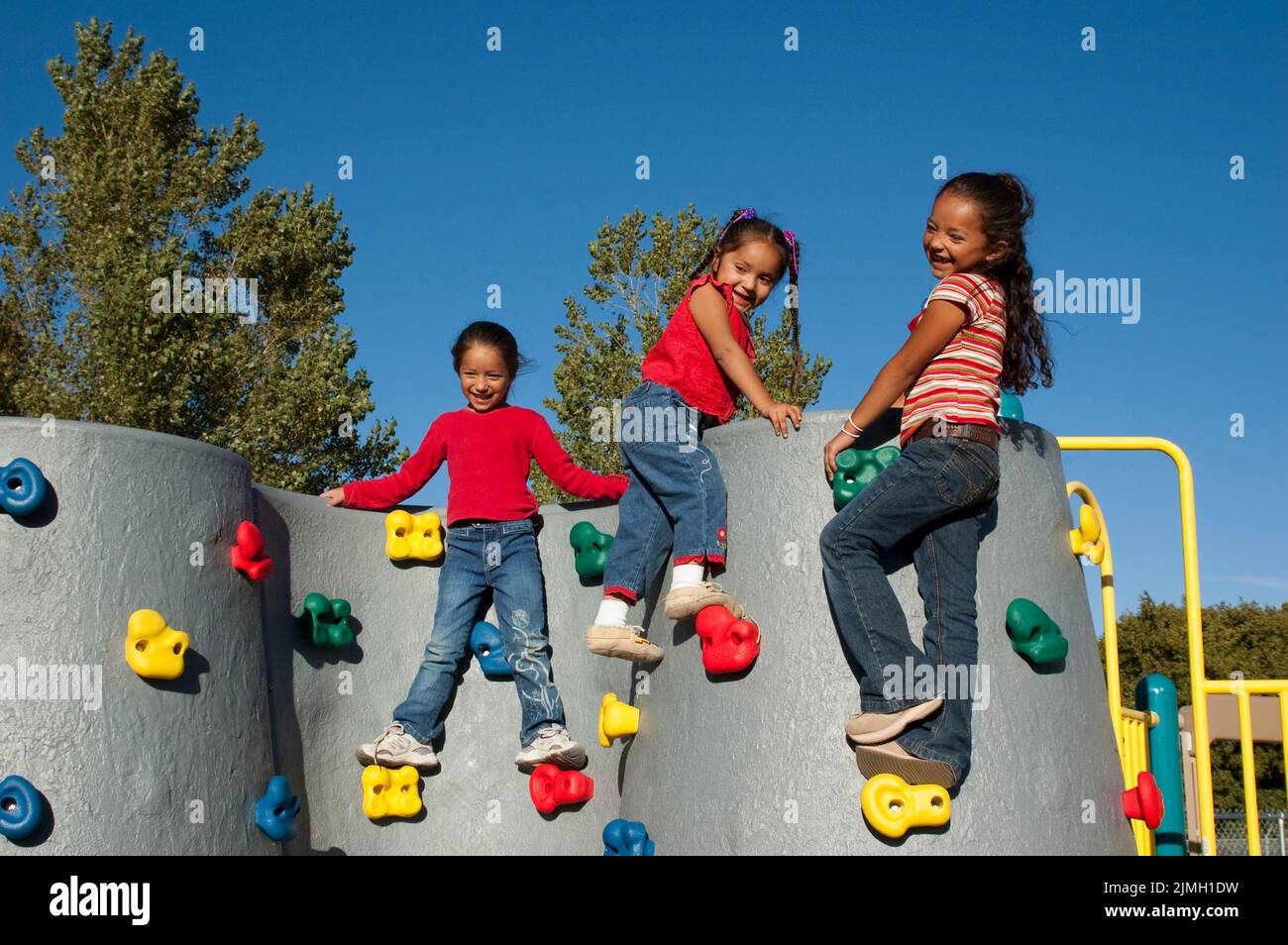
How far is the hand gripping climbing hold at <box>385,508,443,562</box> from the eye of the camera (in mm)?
5141

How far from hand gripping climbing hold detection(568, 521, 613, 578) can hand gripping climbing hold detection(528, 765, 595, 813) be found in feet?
2.67

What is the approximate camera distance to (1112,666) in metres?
5.07

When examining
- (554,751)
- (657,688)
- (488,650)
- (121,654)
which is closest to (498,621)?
(488,650)

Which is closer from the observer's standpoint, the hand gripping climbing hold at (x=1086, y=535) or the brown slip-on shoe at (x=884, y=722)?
the brown slip-on shoe at (x=884, y=722)

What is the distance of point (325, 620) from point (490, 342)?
55.0 inches

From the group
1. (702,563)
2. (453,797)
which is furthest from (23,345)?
(702,563)

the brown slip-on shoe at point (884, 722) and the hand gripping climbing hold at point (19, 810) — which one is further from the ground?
the brown slip-on shoe at point (884, 722)

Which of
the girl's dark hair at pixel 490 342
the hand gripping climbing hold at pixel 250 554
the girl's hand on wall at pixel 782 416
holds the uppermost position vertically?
the girl's dark hair at pixel 490 342

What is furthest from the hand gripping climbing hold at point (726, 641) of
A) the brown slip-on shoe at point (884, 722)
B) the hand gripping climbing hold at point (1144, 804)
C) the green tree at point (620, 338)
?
the green tree at point (620, 338)

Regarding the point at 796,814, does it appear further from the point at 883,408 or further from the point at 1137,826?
the point at 1137,826

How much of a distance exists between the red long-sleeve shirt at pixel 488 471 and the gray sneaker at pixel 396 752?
3.03 feet

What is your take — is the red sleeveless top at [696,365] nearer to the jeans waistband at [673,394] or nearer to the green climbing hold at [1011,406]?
the jeans waistband at [673,394]

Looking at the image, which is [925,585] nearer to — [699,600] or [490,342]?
[699,600]

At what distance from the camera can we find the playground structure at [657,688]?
362cm
